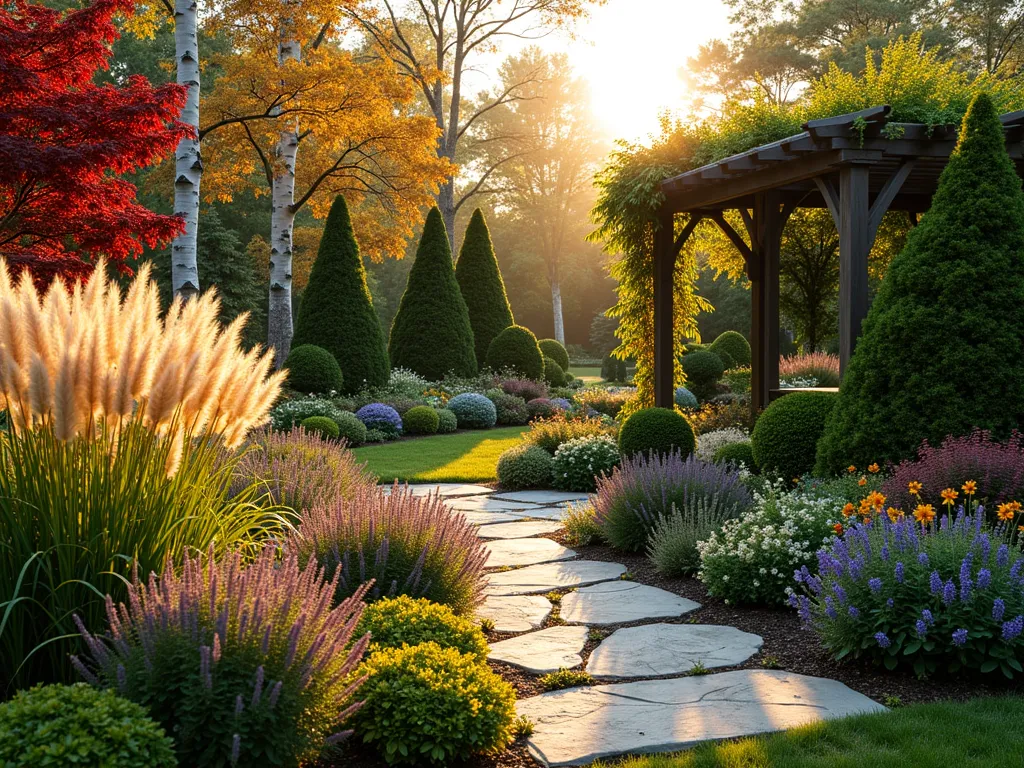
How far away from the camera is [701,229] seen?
11.4 meters

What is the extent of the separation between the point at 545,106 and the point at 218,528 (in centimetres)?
3432

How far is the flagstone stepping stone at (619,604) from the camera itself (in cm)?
434

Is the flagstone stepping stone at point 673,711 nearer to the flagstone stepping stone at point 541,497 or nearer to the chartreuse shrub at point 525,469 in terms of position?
the flagstone stepping stone at point 541,497

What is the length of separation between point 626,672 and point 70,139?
6759 millimetres

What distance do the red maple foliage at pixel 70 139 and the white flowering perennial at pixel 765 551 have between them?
558 centimetres

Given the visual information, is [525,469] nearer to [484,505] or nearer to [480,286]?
[484,505]

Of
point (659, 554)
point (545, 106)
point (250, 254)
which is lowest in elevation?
point (659, 554)

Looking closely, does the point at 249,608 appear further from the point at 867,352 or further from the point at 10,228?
the point at 10,228

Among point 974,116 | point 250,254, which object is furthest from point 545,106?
point 974,116

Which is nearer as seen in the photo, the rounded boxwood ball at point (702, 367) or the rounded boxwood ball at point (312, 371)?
the rounded boxwood ball at point (312, 371)

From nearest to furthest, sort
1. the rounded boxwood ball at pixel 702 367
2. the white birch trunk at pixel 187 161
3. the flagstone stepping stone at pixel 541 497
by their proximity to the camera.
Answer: the flagstone stepping stone at pixel 541 497 → the white birch trunk at pixel 187 161 → the rounded boxwood ball at pixel 702 367

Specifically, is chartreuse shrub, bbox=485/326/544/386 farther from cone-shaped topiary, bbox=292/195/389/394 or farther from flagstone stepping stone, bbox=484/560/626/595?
flagstone stepping stone, bbox=484/560/626/595

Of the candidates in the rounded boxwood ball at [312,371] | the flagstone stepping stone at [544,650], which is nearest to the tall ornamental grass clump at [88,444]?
the flagstone stepping stone at [544,650]

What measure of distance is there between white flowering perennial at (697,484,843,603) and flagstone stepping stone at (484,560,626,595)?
0.67 m
